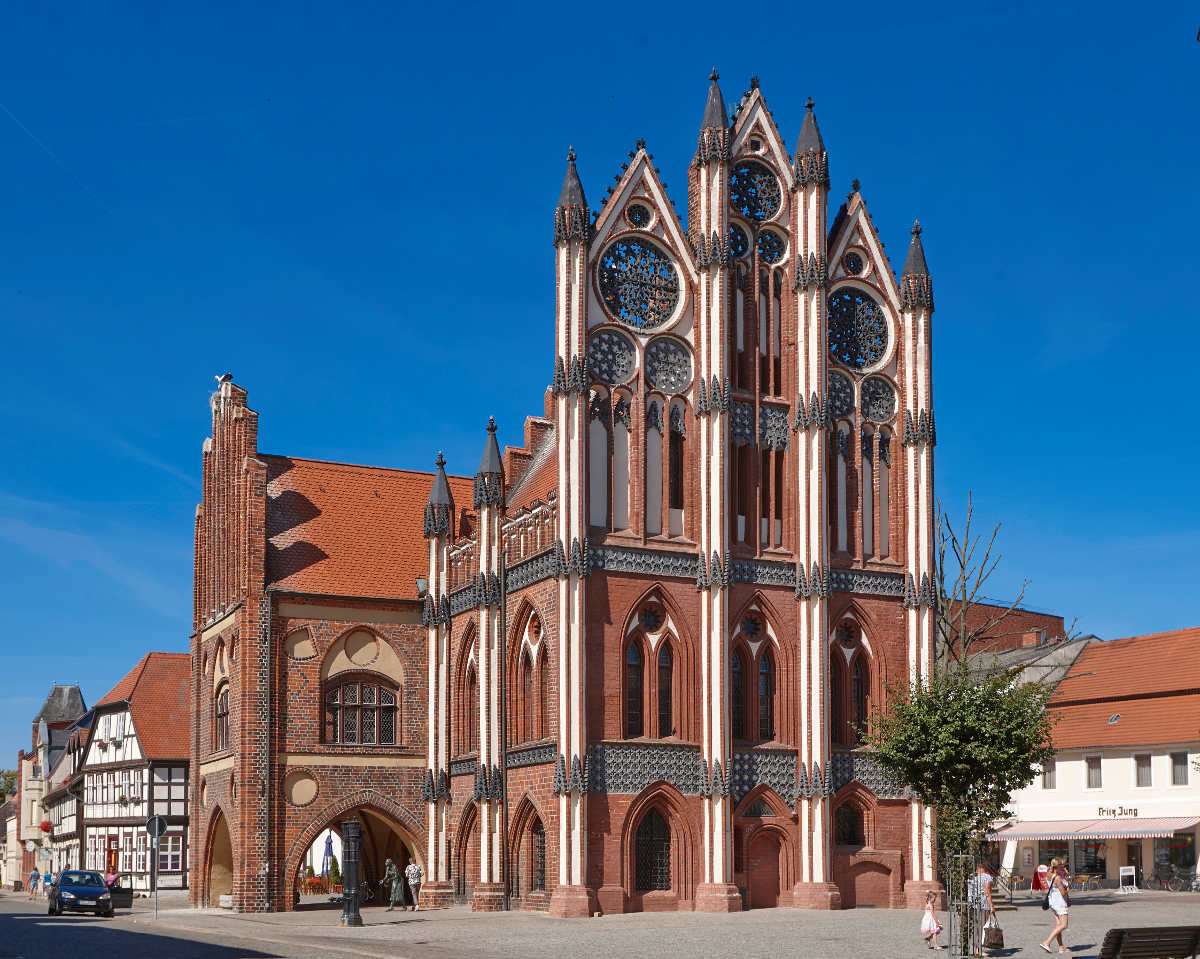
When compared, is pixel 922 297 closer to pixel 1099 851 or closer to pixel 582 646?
→ pixel 582 646

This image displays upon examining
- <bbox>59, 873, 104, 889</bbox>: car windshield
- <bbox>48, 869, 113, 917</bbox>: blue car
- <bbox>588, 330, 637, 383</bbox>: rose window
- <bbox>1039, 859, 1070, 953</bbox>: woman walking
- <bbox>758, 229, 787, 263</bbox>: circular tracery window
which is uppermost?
<bbox>758, 229, 787, 263</bbox>: circular tracery window

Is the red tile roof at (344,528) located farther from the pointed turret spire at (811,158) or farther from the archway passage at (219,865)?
the pointed turret spire at (811,158)

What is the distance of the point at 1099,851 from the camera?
5769cm

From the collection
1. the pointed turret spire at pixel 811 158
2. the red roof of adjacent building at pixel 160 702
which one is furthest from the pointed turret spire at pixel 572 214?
the red roof of adjacent building at pixel 160 702

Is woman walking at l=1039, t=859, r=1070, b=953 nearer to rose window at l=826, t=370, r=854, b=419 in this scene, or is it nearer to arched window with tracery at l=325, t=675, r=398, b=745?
rose window at l=826, t=370, r=854, b=419

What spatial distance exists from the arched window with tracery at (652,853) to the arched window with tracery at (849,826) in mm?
4883

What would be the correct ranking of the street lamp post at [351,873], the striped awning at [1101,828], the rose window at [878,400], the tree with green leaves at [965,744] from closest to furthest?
1. the tree with green leaves at [965,744]
2. the street lamp post at [351,873]
3. the rose window at [878,400]
4. the striped awning at [1101,828]

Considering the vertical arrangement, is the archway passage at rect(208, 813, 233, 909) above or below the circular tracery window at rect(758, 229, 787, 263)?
below

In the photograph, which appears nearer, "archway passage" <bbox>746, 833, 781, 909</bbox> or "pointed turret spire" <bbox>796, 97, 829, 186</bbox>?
"archway passage" <bbox>746, 833, 781, 909</bbox>

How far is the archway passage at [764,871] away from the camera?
41125mm

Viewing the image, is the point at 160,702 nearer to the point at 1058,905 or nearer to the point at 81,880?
the point at 81,880

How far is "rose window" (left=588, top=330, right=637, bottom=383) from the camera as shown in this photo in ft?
138

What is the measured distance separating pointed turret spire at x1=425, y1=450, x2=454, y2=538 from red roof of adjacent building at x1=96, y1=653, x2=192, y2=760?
22569 mm

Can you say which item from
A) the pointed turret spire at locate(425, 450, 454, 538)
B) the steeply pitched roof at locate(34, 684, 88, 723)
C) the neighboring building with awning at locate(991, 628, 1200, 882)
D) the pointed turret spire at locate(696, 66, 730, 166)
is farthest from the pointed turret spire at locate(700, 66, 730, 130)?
the steeply pitched roof at locate(34, 684, 88, 723)
